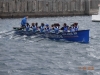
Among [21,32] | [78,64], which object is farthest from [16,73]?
[21,32]

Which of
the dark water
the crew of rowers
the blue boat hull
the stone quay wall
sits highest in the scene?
the stone quay wall

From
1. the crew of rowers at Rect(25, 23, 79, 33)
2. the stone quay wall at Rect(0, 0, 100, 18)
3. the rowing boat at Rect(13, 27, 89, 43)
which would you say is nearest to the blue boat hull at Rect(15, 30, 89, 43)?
the rowing boat at Rect(13, 27, 89, 43)

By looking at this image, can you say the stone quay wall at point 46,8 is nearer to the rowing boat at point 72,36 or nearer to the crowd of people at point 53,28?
the crowd of people at point 53,28

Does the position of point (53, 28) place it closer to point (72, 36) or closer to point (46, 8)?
point (72, 36)

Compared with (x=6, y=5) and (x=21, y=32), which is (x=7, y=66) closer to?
(x=21, y=32)

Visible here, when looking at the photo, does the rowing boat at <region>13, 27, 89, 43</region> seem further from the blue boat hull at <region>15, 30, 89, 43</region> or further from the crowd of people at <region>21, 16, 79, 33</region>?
the crowd of people at <region>21, 16, 79, 33</region>

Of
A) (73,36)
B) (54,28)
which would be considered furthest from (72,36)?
(54,28)

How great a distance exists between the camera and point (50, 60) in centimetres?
2920

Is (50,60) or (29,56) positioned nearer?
(50,60)

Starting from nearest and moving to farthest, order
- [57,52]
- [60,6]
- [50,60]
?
[50,60]
[57,52]
[60,6]

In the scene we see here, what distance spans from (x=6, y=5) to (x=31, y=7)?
757 cm

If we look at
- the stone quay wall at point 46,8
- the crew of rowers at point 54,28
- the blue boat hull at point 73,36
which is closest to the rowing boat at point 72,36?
the blue boat hull at point 73,36

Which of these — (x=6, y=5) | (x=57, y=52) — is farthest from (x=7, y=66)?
(x=6, y=5)

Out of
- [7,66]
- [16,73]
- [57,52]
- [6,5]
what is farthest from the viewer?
[6,5]
